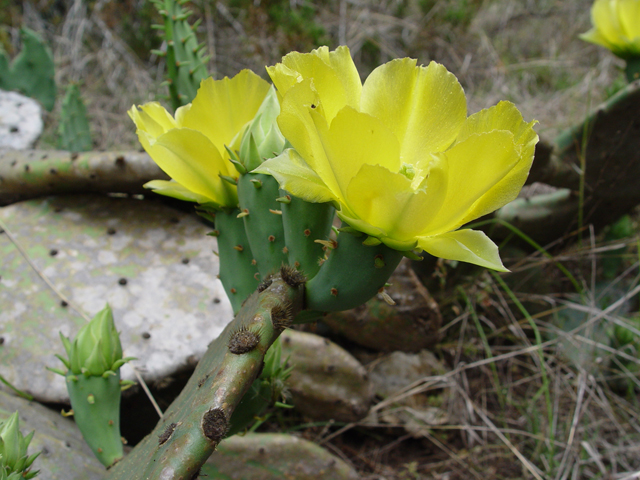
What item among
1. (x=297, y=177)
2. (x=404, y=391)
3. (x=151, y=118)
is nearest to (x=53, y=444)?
(x=151, y=118)

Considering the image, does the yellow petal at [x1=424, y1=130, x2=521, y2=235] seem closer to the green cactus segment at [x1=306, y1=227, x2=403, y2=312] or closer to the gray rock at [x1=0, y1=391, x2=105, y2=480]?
the green cactus segment at [x1=306, y1=227, x2=403, y2=312]

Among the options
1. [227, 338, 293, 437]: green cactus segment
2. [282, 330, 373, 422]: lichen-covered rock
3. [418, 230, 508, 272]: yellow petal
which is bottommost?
[282, 330, 373, 422]: lichen-covered rock

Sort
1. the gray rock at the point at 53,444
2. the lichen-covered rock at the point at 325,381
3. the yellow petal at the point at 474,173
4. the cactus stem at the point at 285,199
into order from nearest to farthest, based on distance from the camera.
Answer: the yellow petal at the point at 474,173 < the cactus stem at the point at 285,199 < the gray rock at the point at 53,444 < the lichen-covered rock at the point at 325,381

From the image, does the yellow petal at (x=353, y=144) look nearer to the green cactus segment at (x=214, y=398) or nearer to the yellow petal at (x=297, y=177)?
the yellow petal at (x=297, y=177)

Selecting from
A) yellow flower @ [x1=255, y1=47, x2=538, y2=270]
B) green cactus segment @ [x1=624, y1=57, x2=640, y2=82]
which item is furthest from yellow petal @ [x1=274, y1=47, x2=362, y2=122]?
green cactus segment @ [x1=624, y1=57, x2=640, y2=82]

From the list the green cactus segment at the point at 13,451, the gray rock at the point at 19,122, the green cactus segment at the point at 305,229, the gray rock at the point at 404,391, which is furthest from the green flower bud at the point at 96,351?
the gray rock at the point at 19,122

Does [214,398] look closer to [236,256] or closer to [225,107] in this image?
[236,256]

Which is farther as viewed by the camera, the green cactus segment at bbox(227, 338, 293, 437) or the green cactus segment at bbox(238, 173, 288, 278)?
the green cactus segment at bbox(227, 338, 293, 437)
